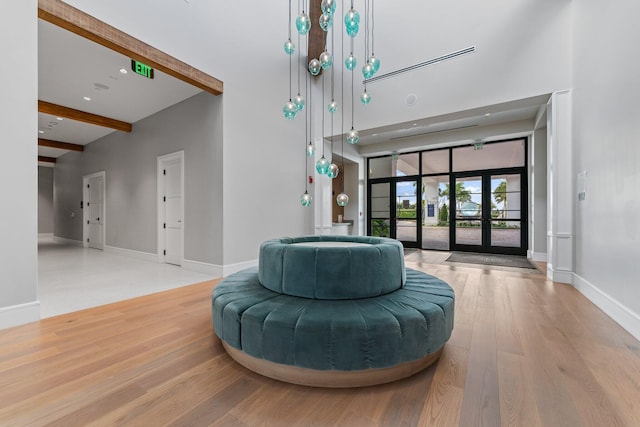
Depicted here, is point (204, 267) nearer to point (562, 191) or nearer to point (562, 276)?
point (562, 276)

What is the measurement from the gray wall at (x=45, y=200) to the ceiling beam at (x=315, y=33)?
11851mm

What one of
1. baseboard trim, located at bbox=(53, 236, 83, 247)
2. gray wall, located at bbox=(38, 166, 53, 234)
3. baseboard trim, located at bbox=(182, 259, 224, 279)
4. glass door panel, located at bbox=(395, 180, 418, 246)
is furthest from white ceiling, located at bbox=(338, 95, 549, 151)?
gray wall, located at bbox=(38, 166, 53, 234)

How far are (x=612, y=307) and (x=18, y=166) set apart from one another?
5784mm

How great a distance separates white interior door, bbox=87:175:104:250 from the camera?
287 inches

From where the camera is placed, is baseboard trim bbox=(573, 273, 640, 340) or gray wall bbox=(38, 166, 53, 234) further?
gray wall bbox=(38, 166, 53, 234)

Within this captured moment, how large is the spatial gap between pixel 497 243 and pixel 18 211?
8606mm

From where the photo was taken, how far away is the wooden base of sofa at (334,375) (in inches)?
60.9

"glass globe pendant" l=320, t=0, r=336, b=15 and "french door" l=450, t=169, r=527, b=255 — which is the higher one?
"glass globe pendant" l=320, t=0, r=336, b=15

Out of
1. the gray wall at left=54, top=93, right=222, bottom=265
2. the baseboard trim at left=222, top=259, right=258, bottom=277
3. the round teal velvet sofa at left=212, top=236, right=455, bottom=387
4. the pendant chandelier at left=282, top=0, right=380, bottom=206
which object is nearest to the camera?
the round teal velvet sofa at left=212, top=236, right=455, bottom=387

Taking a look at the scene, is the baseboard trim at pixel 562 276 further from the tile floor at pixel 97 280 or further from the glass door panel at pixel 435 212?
the tile floor at pixel 97 280

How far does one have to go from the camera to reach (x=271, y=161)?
5.21 metres

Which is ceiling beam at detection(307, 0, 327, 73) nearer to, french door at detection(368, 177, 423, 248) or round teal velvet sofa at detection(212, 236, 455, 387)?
french door at detection(368, 177, 423, 248)

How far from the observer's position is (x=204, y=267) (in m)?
4.51

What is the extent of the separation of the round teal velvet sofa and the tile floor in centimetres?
200
